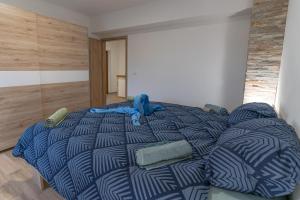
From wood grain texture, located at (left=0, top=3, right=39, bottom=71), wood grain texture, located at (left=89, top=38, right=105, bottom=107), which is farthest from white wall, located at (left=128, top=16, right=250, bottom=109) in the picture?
wood grain texture, located at (left=0, top=3, right=39, bottom=71)

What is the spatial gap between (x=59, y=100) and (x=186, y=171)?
10.4 feet

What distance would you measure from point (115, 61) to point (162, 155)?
764 centimetres

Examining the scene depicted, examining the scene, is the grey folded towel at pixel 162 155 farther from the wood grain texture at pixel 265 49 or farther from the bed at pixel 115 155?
the wood grain texture at pixel 265 49

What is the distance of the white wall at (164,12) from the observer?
2.90 m

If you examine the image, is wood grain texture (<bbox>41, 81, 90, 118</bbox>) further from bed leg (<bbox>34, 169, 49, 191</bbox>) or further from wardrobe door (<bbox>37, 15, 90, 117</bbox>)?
bed leg (<bbox>34, 169, 49, 191</bbox>)

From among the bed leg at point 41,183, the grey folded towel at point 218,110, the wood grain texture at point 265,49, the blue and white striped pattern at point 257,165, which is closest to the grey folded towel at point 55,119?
the bed leg at point 41,183

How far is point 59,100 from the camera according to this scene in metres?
3.46

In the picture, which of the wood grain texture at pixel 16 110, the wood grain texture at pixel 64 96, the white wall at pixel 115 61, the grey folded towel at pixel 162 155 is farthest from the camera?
the white wall at pixel 115 61


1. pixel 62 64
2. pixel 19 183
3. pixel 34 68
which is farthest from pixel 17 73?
pixel 19 183

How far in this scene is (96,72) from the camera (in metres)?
4.76

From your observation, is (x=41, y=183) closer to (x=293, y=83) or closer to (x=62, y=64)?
(x=62, y=64)

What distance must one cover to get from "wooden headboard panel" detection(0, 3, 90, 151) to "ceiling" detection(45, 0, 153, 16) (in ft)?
1.80

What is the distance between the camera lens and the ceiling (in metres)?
3.55

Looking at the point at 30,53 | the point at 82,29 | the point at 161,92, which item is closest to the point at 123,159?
the point at 30,53
